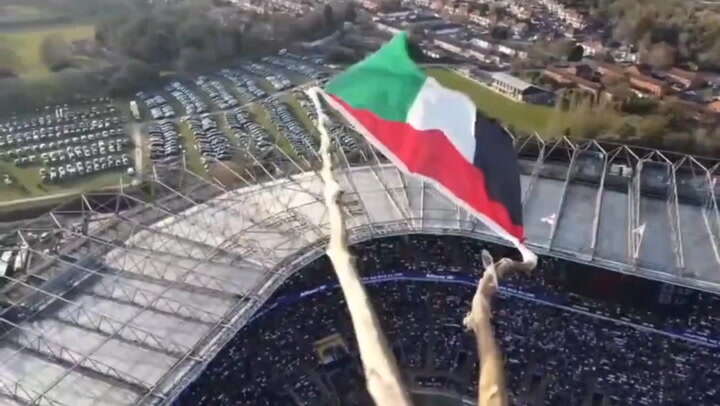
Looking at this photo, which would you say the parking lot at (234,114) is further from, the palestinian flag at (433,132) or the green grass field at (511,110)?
the palestinian flag at (433,132)

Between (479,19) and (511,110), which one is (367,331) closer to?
(511,110)

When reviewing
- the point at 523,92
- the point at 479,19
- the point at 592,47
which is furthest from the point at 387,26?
the point at 523,92

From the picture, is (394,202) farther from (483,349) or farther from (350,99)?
(483,349)

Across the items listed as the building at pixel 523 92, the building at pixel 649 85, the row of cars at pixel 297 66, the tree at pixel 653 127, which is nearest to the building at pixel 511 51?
the building at pixel 523 92

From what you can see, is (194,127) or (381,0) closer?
(194,127)

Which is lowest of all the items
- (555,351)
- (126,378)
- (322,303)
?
(555,351)

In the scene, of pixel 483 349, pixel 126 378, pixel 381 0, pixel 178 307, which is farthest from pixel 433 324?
pixel 381 0

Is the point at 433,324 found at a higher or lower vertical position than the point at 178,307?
lower
